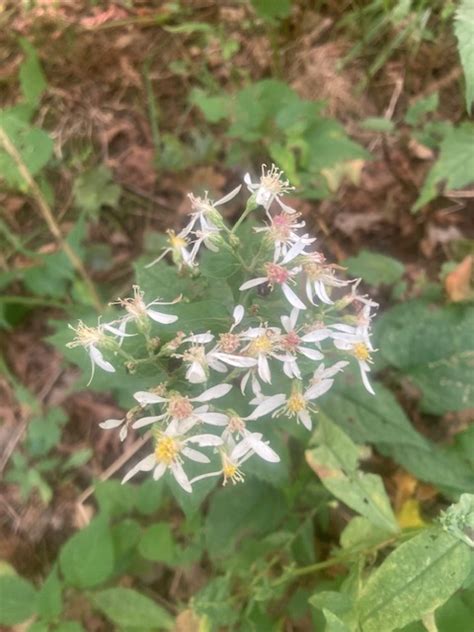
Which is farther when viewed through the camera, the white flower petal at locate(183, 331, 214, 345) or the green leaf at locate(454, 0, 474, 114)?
the green leaf at locate(454, 0, 474, 114)

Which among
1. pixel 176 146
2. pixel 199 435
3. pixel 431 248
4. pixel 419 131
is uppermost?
pixel 199 435

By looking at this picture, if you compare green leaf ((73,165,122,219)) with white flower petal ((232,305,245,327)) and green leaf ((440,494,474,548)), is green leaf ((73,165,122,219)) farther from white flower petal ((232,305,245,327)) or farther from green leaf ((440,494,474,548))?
green leaf ((440,494,474,548))

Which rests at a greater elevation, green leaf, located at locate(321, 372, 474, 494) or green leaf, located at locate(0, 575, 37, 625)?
green leaf, located at locate(0, 575, 37, 625)

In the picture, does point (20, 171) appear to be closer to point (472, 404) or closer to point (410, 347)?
point (410, 347)

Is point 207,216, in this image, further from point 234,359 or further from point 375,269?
point 375,269

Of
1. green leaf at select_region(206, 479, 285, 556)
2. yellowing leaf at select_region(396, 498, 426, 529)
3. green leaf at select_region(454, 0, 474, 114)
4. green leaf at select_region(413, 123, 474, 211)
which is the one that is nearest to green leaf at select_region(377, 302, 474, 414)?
yellowing leaf at select_region(396, 498, 426, 529)

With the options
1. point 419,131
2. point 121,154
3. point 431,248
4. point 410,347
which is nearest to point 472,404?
point 410,347
